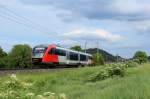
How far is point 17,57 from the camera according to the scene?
9975cm

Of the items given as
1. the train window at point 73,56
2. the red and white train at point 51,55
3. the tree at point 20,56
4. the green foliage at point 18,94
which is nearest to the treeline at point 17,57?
the tree at point 20,56

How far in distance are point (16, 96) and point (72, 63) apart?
53.9 m

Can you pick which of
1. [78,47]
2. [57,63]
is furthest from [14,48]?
[57,63]

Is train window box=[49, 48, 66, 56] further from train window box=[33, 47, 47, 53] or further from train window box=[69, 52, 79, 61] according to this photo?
train window box=[69, 52, 79, 61]

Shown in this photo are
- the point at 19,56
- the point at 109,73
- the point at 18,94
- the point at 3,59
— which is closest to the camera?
the point at 18,94

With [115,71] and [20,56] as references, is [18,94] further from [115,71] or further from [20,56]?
[20,56]

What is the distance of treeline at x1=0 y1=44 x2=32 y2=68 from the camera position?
95.4 meters

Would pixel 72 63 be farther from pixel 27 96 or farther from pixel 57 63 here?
pixel 27 96

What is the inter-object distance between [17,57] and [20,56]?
71 cm

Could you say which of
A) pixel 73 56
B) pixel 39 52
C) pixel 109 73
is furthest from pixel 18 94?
pixel 73 56

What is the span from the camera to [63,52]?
5722 centimetres

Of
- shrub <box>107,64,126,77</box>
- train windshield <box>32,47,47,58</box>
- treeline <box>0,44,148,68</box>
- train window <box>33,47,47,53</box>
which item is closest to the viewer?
shrub <box>107,64,126,77</box>

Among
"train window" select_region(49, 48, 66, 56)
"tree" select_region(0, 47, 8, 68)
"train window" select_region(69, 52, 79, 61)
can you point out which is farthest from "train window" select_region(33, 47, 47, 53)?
"tree" select_region(0, 47, 8, 68)

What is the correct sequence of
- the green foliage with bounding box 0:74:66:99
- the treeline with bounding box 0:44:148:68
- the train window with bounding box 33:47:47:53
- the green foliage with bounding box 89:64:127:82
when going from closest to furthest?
the green foliage with bounding box 0:74:66:99 → the green foliage with bounding box 89:64:127:82 → the train window with bounding box 33:47:47:53 → the treeline with bounding box 0:44:148:68
